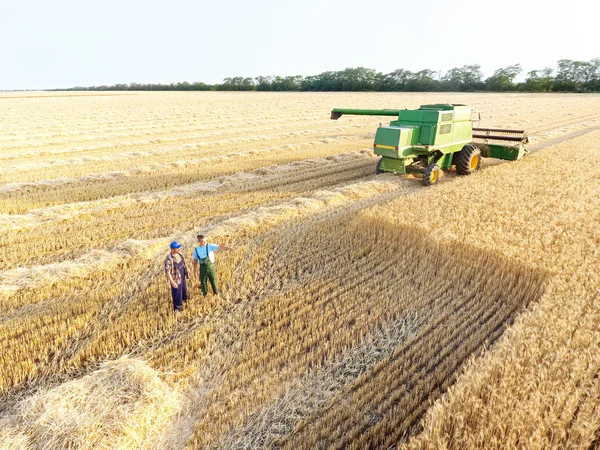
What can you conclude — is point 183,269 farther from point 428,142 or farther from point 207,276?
point 428,142

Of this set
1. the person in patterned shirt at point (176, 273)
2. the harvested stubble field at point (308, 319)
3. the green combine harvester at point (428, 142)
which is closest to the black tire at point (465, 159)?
the green combine harvester at point (428, 142)

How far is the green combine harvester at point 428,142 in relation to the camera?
11242mm

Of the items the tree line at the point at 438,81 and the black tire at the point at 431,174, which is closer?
the black tire at the point at 431,174

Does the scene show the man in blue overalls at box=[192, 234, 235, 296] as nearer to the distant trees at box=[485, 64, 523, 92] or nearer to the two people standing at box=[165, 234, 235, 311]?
the two people standing at box=[165, 234, 235, 311]

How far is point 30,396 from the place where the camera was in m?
3.99

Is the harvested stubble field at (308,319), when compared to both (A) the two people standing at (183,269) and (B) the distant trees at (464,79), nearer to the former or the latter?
(A) the two people standing at (183,269)

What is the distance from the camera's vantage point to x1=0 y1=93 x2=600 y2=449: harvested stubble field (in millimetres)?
3625

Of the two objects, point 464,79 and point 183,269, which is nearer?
point 183,269

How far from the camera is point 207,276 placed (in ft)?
19.3

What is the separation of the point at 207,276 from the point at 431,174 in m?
8.18

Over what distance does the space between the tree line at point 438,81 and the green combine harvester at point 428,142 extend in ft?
241

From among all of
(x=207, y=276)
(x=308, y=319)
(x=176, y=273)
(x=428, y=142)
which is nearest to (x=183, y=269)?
(x=176, y=273)

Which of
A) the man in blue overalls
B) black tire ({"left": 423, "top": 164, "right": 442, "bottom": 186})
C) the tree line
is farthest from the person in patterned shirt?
the tree line

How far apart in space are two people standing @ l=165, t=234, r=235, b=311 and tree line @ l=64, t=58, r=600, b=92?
3230 inches
